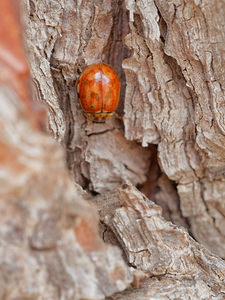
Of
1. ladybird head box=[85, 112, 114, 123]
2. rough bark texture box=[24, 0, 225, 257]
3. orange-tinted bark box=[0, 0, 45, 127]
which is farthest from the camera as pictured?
ladybird head box=[85, 112, 114, 123]

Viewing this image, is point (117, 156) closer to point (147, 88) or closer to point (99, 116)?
point (99, 116)

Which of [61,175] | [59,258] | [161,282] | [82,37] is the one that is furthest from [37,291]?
[82,37]

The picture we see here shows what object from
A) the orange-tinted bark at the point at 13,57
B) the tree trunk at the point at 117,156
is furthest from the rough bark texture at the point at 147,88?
the orange-tinted bark at the point at 13,57

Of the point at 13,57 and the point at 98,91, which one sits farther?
the point at 98,91

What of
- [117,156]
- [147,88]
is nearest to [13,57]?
[147,88]

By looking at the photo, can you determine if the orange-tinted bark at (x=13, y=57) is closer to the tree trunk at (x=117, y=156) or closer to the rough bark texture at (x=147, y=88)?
the tree trunk at (x=117, y=156)

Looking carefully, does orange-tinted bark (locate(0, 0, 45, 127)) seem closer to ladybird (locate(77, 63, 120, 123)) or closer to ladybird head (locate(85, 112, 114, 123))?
ladybird (locate(77, 63, 120, 123))

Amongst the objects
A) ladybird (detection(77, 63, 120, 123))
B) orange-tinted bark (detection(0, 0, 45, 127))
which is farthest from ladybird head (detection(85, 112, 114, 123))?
orange-tinted bark (detection(0, 0, 45, 127))
